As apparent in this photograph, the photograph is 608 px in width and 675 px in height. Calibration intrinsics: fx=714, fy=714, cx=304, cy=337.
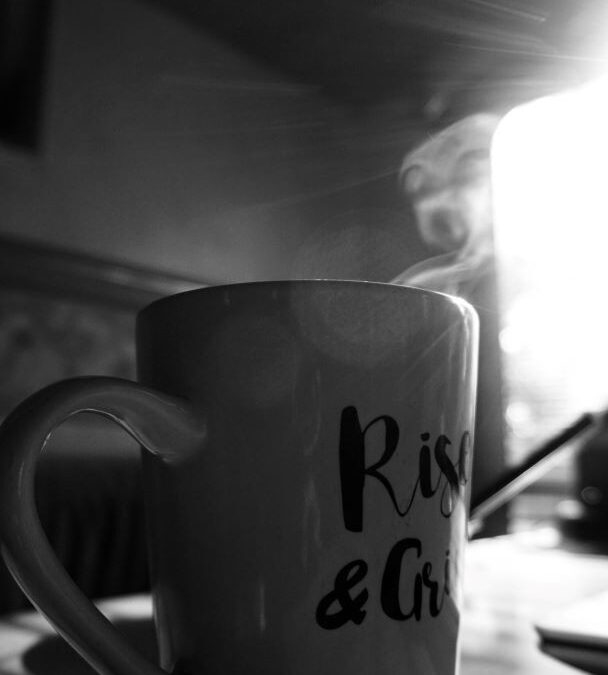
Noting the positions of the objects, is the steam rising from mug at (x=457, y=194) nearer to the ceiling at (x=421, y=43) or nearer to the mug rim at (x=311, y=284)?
the ceiling at (x=421, y=43)

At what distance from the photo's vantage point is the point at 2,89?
148 cm

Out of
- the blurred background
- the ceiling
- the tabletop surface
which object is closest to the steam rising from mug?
the blurred background

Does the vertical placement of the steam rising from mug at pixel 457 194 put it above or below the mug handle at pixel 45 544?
above

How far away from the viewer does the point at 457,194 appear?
7.58ft

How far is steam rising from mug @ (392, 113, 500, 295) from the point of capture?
2.19 meters

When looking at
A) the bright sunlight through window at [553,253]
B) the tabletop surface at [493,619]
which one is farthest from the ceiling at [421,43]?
the tabletop surface at [493,619]

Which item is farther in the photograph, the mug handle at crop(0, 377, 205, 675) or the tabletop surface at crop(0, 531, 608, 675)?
the tabletop surface at crop(0, 531, 608, 675)

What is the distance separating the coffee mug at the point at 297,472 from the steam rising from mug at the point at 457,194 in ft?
6.39

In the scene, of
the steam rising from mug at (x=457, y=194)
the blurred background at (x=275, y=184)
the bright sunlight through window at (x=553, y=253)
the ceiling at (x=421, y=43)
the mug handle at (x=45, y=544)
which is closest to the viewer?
the mug handle at (x=45, y=544)

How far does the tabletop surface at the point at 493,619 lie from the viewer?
0.97 feet

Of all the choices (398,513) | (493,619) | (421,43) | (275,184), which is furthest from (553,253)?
(398,513)

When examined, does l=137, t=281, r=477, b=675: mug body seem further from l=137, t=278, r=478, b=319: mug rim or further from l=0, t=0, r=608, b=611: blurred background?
l=0, t=0, r=608, b=611: blurred background

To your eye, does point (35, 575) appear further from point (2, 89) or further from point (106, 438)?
point (2, 89)

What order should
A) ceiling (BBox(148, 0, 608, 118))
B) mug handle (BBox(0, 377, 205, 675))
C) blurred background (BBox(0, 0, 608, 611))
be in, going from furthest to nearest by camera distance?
1. ceiling (BBox(148, 0, 608, 118))
2. blurred background (BBox(0, 0, 608, 611))
3. mug handle (BBox(0, 377, 205, 675))
